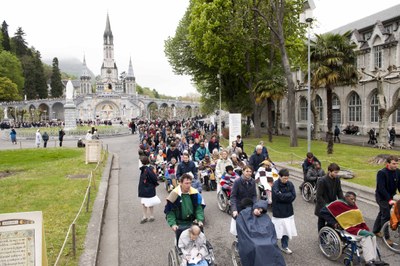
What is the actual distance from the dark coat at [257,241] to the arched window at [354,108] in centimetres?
3556

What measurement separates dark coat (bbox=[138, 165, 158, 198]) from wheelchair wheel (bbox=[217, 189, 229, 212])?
6.99 ft

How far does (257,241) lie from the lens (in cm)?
501

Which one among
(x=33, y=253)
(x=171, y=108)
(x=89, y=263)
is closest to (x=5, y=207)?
(x=89, y=263)

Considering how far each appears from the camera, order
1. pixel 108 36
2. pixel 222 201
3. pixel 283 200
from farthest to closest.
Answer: pixel 108 36 → pixel 222 201 → pixel 283 200

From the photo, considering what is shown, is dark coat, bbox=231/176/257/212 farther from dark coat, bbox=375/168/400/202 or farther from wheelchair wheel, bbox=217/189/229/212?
dark coat, bbox=375/168/400/202

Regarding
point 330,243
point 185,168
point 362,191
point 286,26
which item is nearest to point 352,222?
point 330,243

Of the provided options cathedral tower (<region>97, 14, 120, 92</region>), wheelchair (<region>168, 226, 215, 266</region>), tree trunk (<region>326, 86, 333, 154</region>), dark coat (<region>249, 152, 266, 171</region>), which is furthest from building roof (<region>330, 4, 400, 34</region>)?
cathedral tower (<region>97, 14, 120, 92</region>)

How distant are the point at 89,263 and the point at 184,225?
6.41ft

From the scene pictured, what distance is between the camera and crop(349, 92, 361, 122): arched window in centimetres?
3675

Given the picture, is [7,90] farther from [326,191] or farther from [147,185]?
[326,191]

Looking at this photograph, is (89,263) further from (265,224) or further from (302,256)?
(302,256)

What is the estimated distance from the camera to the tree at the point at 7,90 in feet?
268

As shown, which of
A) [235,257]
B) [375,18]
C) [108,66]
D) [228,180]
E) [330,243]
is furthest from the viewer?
[108,66]

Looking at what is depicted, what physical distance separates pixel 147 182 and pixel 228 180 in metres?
2.40
